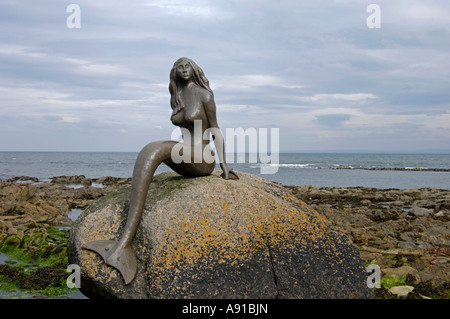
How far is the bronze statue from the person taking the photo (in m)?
4.72

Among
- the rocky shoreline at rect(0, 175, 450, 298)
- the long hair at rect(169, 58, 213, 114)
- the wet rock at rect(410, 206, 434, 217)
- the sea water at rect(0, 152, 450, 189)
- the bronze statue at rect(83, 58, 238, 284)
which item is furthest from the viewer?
the sea water at rect(0, 152, 450, 189)

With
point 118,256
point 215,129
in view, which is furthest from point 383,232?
point 118,256

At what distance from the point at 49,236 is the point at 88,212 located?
410 cm

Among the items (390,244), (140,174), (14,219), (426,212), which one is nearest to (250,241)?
(140,174)

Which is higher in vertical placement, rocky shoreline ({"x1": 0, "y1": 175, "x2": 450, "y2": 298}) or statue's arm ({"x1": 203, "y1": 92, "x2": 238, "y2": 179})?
statue's arm ({"x1": 203, "y1": 92, "x2": 238, "y2": 179})

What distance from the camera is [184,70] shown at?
18.5ft

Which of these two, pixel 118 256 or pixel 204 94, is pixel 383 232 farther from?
pixel 118 256

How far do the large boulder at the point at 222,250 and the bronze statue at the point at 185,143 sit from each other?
0.19 m

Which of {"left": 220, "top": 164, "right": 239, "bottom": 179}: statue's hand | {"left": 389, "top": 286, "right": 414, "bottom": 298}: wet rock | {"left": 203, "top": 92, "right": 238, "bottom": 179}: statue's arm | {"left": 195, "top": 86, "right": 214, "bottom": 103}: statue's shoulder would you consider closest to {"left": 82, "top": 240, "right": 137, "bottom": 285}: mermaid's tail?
{"left": 220, "top": 164, "right": 239, "bottom": 179}: statue's hand

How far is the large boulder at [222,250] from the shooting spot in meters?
4.45

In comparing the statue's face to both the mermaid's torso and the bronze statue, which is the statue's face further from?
the mermaid's torso

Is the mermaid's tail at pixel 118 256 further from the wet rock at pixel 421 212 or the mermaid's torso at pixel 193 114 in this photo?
the wet rock at pixel 421 212

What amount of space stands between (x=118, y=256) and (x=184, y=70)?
2.51 metres

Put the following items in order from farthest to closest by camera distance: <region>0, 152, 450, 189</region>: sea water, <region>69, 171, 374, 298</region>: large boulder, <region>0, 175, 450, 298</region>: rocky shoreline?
<region>0, 152, 450, 189</region>: sea water < <region>0, 175, 450, 298</region>: rocky shoreline < <region>69, 171, 374, 298</region>: large boulder
